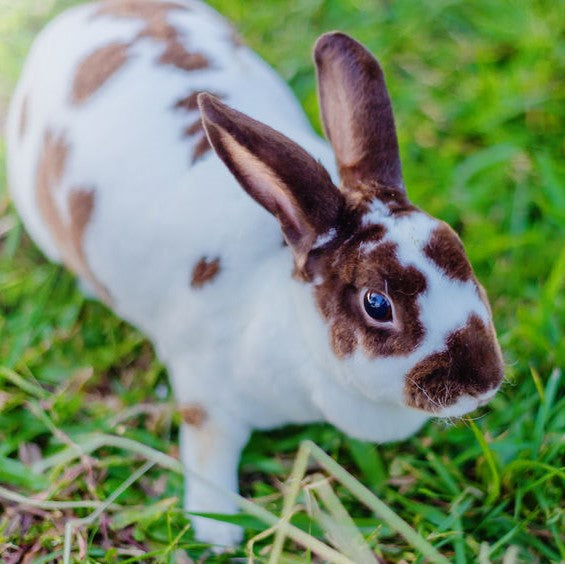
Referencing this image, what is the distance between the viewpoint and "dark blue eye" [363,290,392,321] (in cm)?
193

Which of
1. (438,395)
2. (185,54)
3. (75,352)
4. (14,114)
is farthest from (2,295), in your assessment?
(438,395)

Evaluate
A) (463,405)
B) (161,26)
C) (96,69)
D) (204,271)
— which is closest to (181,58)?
(161,26)

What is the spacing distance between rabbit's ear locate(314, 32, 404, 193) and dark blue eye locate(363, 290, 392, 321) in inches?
11.6

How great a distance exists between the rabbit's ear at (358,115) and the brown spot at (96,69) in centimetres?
66

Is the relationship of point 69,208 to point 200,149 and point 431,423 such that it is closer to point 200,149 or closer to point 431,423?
point 200,149

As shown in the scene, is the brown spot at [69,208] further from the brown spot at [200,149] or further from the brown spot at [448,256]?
the brown spot at [448,256]

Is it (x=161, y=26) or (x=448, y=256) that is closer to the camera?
(x=448, y=256)

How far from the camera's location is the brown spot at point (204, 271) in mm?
2312

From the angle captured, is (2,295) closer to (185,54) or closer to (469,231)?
(185,54)

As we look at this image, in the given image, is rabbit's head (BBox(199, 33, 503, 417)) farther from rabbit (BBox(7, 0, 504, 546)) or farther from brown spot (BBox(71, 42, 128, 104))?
brown spot (BBox(71, 42, 128, 104))

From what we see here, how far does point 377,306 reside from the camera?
76.4 inches

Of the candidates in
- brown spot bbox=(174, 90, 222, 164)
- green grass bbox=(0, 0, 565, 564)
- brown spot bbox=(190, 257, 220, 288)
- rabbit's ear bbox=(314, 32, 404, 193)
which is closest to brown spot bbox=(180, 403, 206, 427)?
green grass bbox=(0, 0, 565, 564)

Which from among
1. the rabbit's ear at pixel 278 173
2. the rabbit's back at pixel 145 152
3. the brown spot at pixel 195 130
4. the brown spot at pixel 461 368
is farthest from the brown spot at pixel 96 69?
the brown spot at pixel 461 368

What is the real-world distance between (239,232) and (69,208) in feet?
1.86
